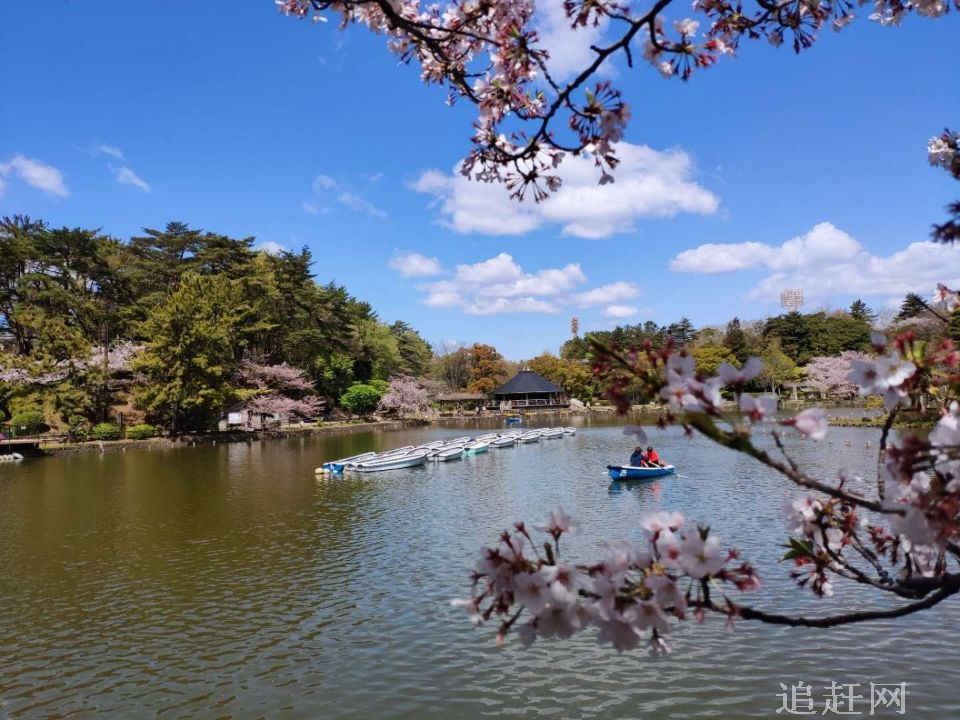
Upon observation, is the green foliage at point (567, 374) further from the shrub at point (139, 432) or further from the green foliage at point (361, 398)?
the shrub at point (139, 432)

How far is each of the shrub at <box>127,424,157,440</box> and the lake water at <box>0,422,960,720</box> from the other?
16513 mm

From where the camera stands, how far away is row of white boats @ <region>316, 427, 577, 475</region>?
2191 centimetres

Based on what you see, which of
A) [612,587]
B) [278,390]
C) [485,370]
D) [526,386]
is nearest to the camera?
[612,587]

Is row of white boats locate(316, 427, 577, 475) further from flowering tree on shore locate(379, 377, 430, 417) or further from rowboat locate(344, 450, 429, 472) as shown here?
flowering tree on shore locate(379, 377, 430, 417)

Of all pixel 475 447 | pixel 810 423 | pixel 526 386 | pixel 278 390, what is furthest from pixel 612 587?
pixel 526 386

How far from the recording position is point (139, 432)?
105ft

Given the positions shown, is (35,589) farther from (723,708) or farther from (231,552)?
(723,708)

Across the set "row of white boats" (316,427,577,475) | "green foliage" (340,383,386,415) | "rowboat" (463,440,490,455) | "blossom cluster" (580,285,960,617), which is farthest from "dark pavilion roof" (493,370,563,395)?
"blossom cluster" (580,285,960,617)

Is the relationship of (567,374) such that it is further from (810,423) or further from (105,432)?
(810,423)

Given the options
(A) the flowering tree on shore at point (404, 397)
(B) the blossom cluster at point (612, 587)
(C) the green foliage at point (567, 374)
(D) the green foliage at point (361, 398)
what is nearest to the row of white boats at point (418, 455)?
(D) the green foliage at point (361, 398)

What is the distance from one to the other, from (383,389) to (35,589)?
141 ft

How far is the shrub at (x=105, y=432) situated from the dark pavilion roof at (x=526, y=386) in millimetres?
37940

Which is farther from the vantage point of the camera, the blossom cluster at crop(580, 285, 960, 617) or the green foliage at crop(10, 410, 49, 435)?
the green foliage at crop(10, 410, 49, 435)

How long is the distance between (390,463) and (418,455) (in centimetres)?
161
